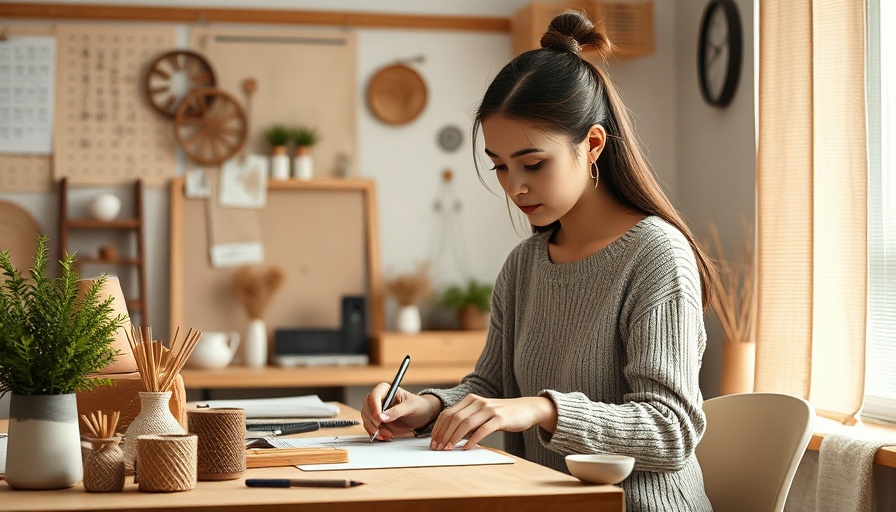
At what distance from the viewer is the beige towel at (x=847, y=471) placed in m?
2.34

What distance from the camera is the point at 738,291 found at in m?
3.59

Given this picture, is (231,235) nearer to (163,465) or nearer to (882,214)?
(882,214)

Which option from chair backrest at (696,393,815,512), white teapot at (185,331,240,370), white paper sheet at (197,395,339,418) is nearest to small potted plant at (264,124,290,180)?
white teapot at (185,331,240,370)

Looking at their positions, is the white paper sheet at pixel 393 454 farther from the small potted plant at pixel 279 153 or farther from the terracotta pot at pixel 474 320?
the small potted plant at pixel 279 153

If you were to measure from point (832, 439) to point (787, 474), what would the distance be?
886mm

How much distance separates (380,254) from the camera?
420 cm

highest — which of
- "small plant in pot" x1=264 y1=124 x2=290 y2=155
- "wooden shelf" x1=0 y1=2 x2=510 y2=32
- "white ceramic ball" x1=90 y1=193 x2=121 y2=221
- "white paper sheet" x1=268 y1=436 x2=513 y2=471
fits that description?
"wooden shelf" x1=0 y1=2 x2=510 y2=32

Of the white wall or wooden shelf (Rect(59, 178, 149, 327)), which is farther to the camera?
wooden shelf (Rect(59, 178, 149, 327))

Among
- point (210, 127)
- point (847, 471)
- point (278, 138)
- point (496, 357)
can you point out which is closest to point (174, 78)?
point (210, 127)

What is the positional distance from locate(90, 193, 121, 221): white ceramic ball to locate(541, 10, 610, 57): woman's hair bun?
8.18 ft

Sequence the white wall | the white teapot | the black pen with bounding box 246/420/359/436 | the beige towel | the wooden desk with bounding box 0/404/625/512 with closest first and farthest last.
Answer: the wooden desk with bounding box 0/404/625/512
the black pen with bounding box 246/420/359/436
the beige towel
the white wall
the white teapot

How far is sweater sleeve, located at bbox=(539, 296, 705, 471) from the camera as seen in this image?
1.46 m

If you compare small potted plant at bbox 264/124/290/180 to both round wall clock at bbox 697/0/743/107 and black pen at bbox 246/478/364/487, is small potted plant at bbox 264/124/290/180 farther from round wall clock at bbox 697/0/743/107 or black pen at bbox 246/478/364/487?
black pen at bbox 246/478/364/487

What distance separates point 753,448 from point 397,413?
A: 25.7 inches
